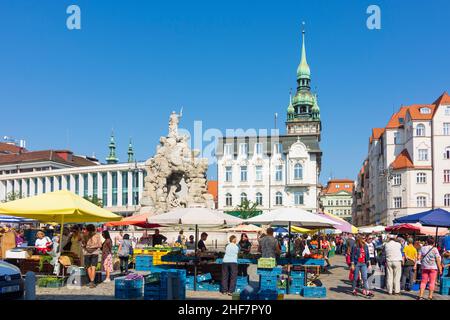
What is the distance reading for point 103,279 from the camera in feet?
57.6

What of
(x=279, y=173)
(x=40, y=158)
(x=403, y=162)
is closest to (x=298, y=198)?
(x=279, y=173)

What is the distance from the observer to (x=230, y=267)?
1427 centimetres

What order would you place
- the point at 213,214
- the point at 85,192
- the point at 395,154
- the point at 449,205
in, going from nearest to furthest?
the point at 213,214, the point at 449,205, the point at 395,154, the point at 85,192

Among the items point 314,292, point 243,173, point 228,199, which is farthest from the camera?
point 228,199

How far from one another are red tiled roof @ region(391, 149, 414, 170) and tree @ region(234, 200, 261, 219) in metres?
19.2

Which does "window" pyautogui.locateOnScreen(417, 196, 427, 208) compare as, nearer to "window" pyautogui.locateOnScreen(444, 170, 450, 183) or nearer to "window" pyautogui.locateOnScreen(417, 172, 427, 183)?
"window" pyautogui.locateOnScreen(417, 172, 427, 183)

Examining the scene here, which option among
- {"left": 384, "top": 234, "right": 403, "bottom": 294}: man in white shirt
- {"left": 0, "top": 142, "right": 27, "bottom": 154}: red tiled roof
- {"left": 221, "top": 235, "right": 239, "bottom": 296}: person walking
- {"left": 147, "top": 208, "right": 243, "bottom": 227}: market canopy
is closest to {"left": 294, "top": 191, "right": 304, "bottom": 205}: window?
{"left": 384, "top": 234, "right": 403, "bottom": 294}: man in white shirt

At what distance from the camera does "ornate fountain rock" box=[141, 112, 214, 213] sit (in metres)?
40.4

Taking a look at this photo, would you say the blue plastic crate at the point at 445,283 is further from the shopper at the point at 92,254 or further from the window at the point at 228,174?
the window at the point at 228,174

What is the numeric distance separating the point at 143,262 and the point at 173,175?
65.8 feet

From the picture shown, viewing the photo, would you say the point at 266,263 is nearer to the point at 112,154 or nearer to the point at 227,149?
the point at 227,149
